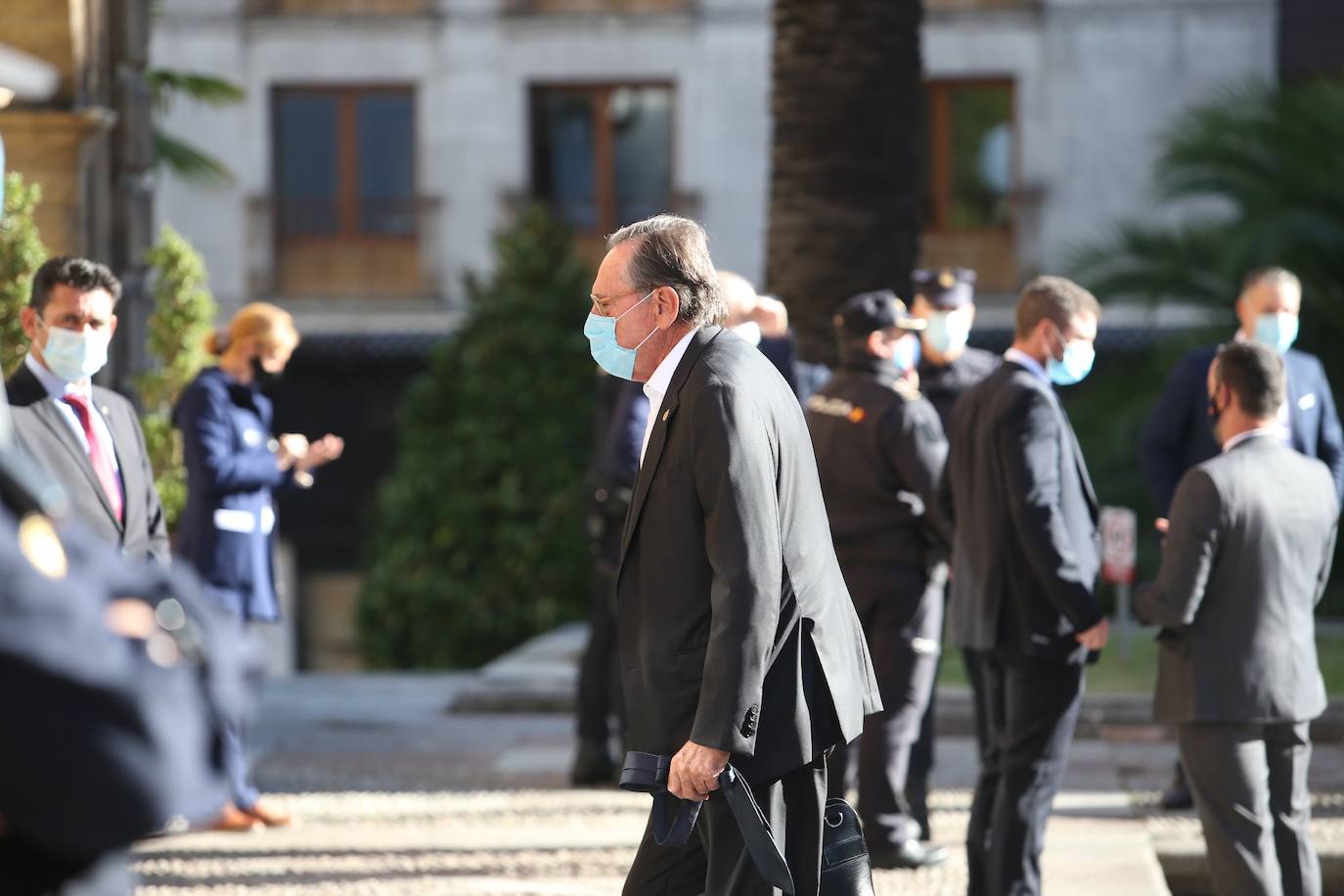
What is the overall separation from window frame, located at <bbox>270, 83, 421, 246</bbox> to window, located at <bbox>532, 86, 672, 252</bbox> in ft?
4.60

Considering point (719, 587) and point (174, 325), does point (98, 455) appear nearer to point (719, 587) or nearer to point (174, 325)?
point (719, 587)

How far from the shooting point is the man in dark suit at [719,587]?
3592 mm

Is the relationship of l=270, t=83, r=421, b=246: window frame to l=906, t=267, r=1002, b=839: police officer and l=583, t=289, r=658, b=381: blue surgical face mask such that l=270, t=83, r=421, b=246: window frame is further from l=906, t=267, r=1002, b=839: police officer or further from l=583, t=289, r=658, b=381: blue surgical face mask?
l=583, t=289, r=658, b=381: blue surgical face mask

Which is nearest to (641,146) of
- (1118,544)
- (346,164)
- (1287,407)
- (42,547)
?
(346,164)

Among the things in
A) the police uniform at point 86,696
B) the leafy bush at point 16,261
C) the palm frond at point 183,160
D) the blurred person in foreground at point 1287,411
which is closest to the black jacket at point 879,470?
the blurred person in foreground at point 1287,411

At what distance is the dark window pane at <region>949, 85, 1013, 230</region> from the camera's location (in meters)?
20.8

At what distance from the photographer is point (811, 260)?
10.5 m

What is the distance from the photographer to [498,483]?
16031 millimetres

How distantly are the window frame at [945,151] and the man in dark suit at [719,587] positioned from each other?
17.2 metres

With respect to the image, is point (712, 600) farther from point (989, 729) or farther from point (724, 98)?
point (724, 98)

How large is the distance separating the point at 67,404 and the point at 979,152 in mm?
16672

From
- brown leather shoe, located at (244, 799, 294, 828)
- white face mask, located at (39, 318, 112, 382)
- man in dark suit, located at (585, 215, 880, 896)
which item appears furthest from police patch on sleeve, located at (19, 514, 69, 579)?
brown leather shoe, located at (244, 799, 294, 828)

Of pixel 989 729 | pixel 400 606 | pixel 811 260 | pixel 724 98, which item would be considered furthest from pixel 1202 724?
pixel 724 98

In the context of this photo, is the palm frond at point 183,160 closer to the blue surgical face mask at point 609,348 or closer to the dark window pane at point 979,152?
the blue surgical face mask at point 609,348
